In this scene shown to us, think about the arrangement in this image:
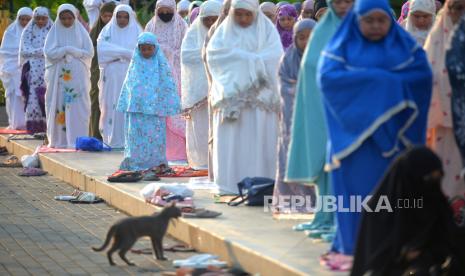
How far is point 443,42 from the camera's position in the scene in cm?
1076

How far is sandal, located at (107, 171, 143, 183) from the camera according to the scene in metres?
14.4

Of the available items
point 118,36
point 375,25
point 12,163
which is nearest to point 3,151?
point 12,163

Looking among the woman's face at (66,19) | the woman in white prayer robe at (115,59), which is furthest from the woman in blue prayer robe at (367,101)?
the woman's face at (66,19)

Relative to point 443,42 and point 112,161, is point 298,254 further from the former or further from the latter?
point 112,161

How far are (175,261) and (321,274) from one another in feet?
6.03

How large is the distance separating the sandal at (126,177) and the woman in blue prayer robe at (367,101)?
17.8 ft

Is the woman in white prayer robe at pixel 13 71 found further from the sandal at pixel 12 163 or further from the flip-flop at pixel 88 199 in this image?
the flip-flop at pixel 88 199

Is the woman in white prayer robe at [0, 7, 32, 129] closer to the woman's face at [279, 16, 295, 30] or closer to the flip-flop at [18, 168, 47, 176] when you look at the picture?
the flip-flop at [18, 168, 47, 176]

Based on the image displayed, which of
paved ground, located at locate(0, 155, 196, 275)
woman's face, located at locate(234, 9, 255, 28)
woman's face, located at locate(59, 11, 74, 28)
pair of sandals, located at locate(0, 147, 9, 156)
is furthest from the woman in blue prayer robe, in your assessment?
pair of sandals, located at locate(0, 147, 9, 156)

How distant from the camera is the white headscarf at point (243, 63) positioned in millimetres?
12719

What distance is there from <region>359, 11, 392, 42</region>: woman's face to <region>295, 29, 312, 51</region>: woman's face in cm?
196

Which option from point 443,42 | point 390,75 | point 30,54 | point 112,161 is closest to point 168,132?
point 112,161

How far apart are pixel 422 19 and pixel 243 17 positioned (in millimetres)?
1849

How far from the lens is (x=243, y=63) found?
502 inches
